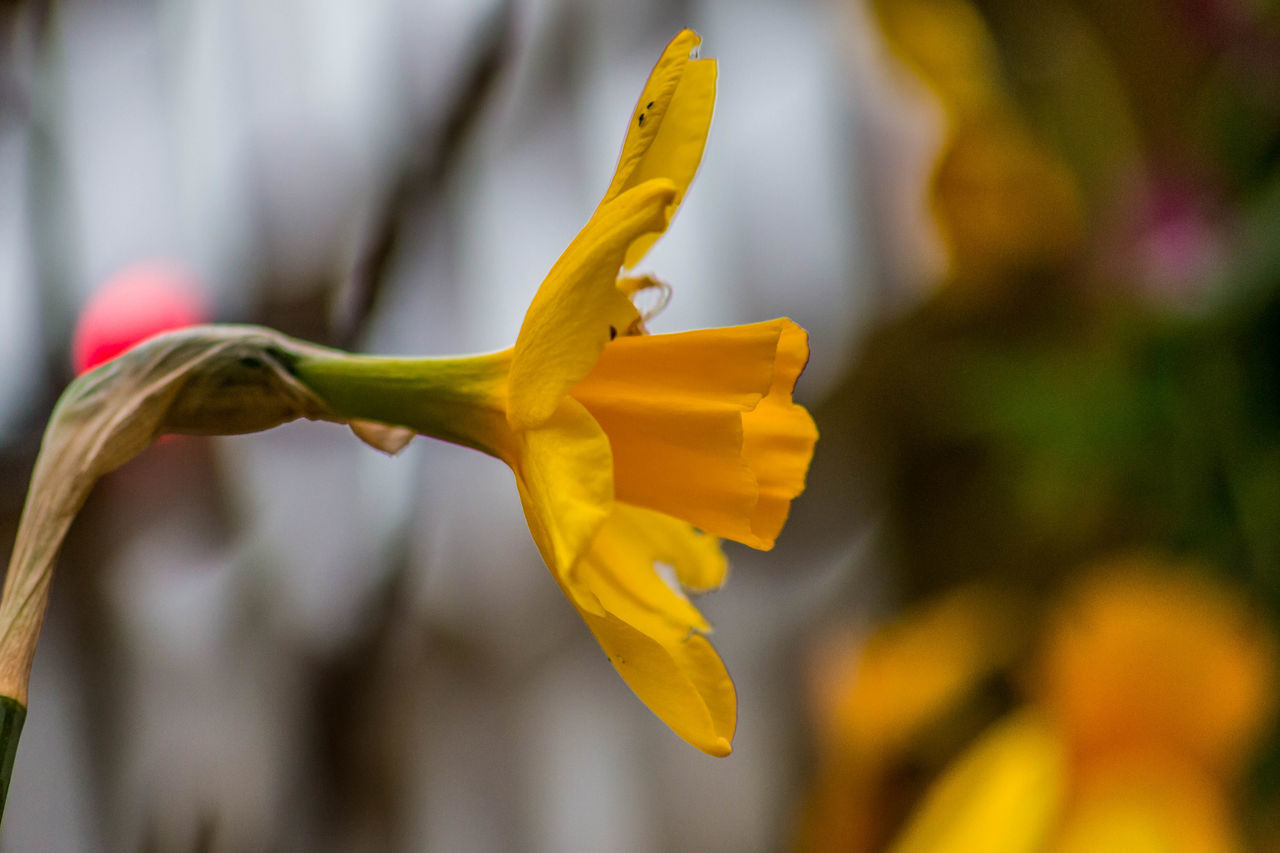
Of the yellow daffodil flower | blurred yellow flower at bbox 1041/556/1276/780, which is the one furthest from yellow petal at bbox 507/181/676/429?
blurred yellow flower at bbox 1041/556/1276/780

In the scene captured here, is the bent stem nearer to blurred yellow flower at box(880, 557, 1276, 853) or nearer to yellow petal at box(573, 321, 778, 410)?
yellow petal at box(573, 321, 778, 410)

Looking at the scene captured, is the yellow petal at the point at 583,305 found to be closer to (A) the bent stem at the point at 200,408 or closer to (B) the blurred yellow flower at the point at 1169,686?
(A) the bent stem at the point at 200,408

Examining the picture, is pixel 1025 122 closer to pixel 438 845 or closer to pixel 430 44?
pixel 430 44

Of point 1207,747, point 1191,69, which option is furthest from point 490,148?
point 1207,747

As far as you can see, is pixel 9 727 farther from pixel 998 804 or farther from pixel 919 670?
pixel 919 670

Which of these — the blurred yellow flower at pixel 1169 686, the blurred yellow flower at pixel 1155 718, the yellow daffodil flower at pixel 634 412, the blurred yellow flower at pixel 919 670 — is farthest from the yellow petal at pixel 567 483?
the blurred yellow flower at pixel 919 670
